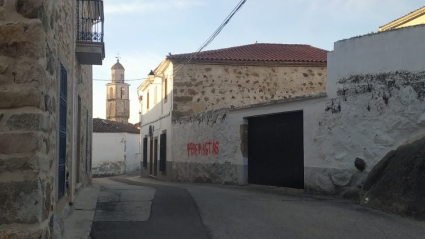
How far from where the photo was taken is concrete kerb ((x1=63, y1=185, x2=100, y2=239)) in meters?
A: 5.50

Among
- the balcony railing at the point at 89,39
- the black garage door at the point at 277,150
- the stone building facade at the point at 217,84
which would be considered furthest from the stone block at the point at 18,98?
the stone building facade at the point at 217,84

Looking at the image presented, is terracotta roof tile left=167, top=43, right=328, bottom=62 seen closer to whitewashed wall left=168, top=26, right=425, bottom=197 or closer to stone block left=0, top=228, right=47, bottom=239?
whitewashed wall left=168, top=26, right=425, bottom=197

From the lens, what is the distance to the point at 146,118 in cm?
2747

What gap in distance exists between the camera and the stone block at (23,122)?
3461mm

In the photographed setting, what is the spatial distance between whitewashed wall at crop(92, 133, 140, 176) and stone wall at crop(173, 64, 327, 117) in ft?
57.3

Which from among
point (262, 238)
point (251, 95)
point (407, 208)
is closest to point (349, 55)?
point (407, 208)

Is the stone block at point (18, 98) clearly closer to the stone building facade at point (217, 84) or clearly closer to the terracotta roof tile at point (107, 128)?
the stone building facade at point (217, 84)

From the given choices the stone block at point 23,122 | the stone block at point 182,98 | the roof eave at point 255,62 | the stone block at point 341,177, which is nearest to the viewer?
the stone block at point 23,122

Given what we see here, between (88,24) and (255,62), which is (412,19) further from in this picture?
(88,24)

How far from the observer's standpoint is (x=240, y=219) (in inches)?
272

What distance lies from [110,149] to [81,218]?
29.7 meters

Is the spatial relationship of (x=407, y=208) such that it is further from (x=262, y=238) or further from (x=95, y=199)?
(x=95, y=199)

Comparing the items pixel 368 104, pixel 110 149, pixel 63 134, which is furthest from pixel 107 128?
pixel 63 134

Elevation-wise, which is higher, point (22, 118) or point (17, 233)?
point (22, 118)
